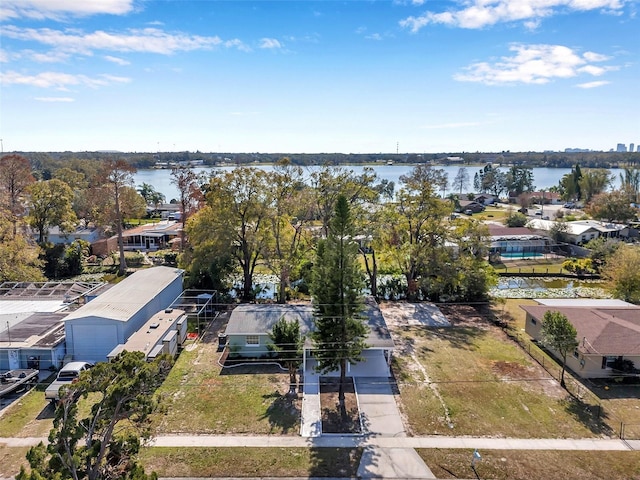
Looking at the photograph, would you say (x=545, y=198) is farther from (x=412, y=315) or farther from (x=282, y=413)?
(x=282, y=413)

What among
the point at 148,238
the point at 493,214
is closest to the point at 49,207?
the point at 148,238

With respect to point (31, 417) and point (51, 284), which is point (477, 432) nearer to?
point (31, 417)

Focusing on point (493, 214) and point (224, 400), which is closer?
point (224, 400)

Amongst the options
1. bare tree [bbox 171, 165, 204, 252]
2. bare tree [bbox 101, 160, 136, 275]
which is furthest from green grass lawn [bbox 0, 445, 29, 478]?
bare tree [bbox 171, 165, 204, 252]

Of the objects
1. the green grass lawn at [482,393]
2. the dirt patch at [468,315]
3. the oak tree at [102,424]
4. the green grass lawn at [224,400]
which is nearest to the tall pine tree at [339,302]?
the green grass lawn at [224,400]

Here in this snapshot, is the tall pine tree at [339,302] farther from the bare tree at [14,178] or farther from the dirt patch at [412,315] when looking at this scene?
the bare tree at [14,178]

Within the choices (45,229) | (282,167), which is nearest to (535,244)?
(282,167)

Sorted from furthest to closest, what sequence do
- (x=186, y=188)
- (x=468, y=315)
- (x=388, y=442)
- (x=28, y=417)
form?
(x=186, y=188)
(x=468, y=315)
(x=28, y=417)
(x=388, y=442)
